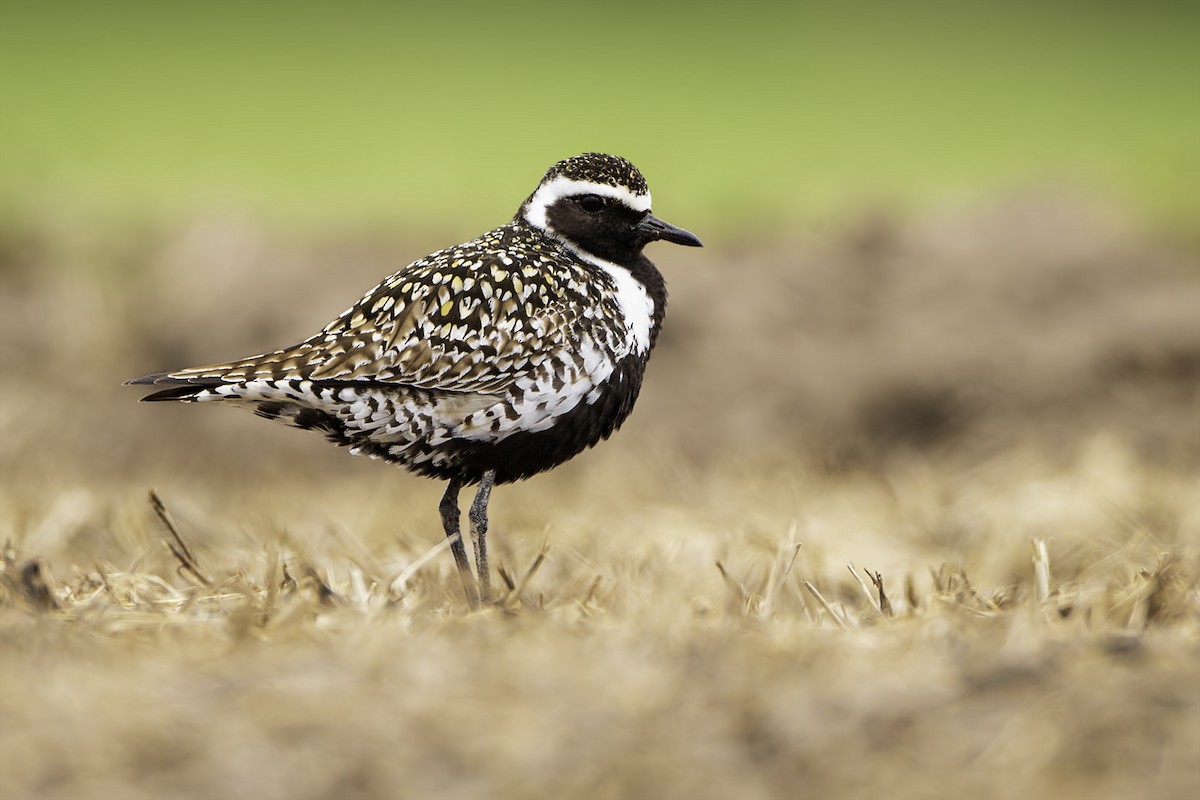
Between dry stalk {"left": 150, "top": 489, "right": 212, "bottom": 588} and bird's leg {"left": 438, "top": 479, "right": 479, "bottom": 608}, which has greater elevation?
dry stalk {"left": 150, "top": 489, "right": 212, "bottom": 588}

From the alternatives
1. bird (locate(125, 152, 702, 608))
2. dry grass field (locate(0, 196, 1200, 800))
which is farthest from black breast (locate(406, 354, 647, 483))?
dry grass field (locate(0, 196, 1200, 800))

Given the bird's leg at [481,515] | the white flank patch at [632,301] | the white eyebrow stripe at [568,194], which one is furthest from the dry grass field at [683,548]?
the white eyebrow stripe at [568,194]

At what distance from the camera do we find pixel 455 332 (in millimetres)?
4809

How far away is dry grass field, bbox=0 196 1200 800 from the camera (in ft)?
8.65

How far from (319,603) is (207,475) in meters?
4.88

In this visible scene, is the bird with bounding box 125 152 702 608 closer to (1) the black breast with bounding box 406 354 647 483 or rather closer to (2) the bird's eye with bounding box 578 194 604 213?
(1) the black breast with bounding box 406 354 647 483

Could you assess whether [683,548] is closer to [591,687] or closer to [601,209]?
[601,209]

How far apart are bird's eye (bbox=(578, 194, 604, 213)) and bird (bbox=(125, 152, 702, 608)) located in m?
0.30

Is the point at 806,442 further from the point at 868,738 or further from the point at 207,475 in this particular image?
the point at 868,738

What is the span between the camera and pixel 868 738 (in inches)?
104

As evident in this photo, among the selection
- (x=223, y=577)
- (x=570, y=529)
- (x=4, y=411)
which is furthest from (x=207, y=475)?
(x=223, y=577)

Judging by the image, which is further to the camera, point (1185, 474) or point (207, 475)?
point (207, 475)

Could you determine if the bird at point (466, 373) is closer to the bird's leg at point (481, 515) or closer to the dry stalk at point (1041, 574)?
the bird's leg at point (481, 515)

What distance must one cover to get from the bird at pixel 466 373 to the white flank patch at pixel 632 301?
10mm
